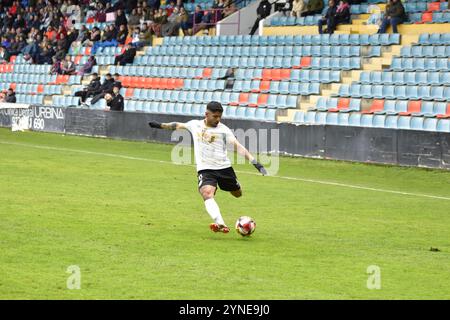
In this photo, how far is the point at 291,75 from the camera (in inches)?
1257

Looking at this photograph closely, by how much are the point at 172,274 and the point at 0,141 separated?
20.8 meters

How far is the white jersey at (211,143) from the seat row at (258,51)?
17.9 m

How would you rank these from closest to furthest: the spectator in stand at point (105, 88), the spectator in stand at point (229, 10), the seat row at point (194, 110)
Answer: the seat row at point (194, 110), the spectator in stand at point (105, 88), the spectator in stand at point (229, 10)

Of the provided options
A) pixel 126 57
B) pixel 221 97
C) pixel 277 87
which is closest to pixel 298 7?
pixel 277 87

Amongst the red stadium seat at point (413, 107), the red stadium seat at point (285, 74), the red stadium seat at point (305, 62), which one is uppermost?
the red stadium seat at point (305, 62)

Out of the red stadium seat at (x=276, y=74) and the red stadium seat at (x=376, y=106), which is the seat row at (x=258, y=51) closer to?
the red stadium seat at (x=276, y=74)

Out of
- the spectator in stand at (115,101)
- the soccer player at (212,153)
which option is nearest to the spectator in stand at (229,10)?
the spectator in stand at (115,101)

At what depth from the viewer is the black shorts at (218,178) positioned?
13.4m

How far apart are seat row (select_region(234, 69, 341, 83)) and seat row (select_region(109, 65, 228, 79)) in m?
0.99

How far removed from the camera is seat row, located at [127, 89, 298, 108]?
3056cm

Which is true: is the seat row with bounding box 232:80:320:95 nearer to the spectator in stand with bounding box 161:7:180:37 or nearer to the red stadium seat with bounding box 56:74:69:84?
the spectator in stand with bounding box 161:7:180:37

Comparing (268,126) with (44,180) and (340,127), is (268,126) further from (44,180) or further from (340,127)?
(44,180)

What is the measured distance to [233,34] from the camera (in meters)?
38.0

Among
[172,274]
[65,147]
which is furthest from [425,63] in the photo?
[172,274]
